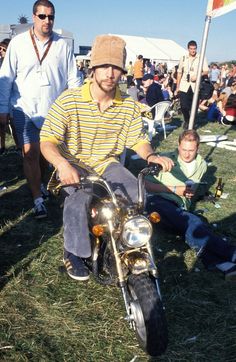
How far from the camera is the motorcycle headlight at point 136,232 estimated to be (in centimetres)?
246

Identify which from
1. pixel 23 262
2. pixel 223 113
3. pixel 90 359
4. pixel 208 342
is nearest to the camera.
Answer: pixel 90 359

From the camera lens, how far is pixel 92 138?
131 inches

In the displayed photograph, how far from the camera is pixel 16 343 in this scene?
106 inches

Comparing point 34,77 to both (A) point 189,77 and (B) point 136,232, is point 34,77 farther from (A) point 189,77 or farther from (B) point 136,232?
(A) point 189,77

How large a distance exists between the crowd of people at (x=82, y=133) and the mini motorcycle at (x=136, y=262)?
28 cm

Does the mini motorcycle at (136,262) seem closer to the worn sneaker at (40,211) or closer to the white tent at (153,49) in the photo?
the worn sneaker at (40,211)

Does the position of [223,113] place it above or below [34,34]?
below

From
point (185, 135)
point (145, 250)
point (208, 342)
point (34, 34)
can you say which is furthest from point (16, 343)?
point (34, 34)

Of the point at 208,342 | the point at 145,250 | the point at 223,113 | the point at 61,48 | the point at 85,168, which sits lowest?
the point at 223,113

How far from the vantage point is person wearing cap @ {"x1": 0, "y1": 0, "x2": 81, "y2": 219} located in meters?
4.49

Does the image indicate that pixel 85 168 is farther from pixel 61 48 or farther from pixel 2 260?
pixel 61 48

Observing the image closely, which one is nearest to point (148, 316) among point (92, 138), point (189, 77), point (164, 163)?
point (164, 163)

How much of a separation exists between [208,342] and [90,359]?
2.79 feet

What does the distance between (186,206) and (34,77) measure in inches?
90.7
